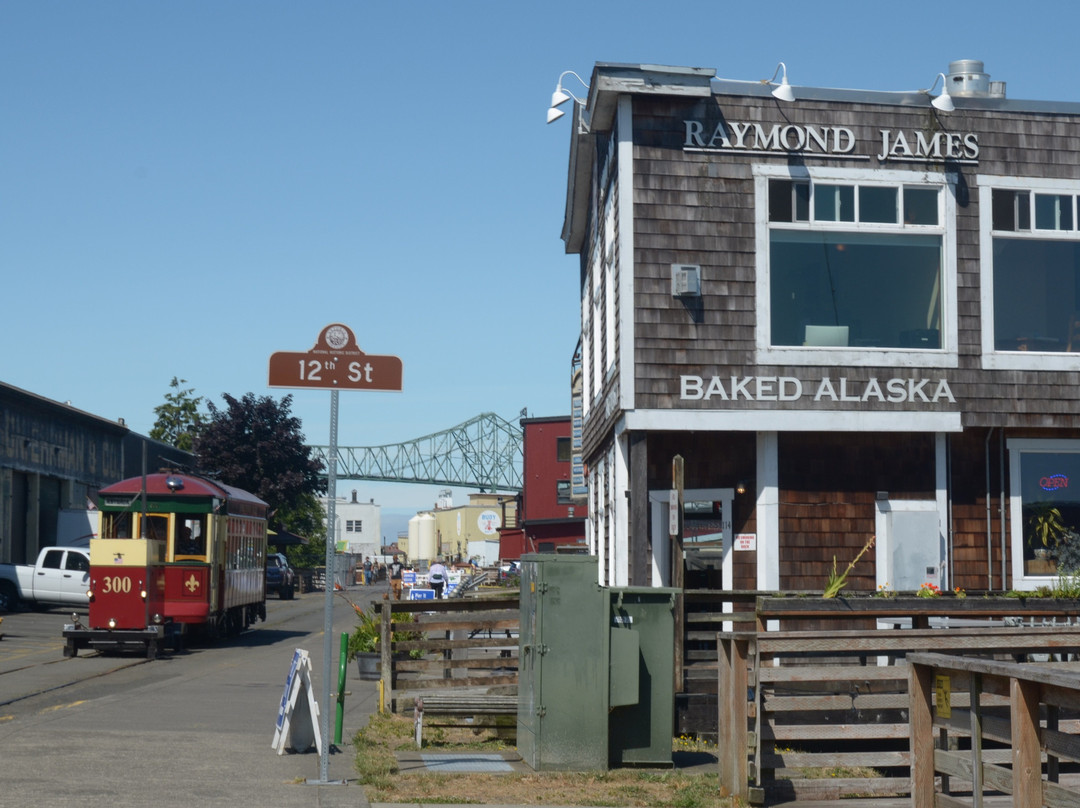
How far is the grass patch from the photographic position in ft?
30.6

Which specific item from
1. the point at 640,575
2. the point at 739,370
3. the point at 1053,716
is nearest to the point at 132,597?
the point at 640,575

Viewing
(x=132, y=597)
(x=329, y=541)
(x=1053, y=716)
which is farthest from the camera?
(x=132, y=597)

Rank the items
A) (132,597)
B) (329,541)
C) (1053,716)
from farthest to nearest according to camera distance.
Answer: (132,597) < (329,541) < (1053,716)

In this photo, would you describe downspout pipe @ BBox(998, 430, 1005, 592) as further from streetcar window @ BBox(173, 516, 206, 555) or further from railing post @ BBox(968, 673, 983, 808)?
streetcar window @ BBox(173, 516, 206, 555)

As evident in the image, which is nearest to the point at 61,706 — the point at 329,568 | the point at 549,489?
the point at 329,568

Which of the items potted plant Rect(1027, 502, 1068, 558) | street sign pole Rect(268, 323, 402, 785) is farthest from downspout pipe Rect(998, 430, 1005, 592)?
street sign pole Rect(268, 323, 402, 785)

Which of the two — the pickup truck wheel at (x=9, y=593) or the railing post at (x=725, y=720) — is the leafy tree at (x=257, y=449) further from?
the railing post at (x=725, y=720)

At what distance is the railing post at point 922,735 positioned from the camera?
7.53 meters

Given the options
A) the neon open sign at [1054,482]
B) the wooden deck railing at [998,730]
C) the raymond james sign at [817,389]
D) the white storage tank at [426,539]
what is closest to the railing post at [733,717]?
the wooden deck railing at [998,730]

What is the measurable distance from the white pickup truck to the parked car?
56.5 ft

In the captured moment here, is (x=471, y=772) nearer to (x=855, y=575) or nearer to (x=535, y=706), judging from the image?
(x=535, y=706)

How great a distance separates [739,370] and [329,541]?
8181 mm

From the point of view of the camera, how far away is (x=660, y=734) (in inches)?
429

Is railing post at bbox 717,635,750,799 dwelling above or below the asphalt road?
above
